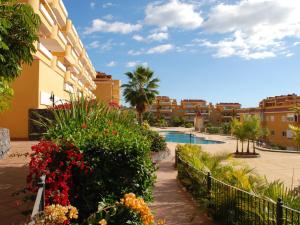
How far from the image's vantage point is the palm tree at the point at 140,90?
3484cm

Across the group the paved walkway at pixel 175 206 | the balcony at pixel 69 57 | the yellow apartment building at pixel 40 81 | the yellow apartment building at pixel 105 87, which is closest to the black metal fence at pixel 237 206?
the paved walkway at pixel 175 206

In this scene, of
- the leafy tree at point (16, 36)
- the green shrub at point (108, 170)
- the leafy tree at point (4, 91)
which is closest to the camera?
the green shrub at point (108, 170)

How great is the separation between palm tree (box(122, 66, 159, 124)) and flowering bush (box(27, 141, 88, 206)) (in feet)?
96.3

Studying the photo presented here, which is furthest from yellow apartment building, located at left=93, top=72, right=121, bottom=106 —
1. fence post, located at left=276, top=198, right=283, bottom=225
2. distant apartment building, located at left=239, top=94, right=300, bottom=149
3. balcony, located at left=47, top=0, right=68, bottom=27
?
fence post, located at left=276, top=198, right=283, bottom=225

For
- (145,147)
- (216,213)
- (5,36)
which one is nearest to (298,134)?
(216,213)

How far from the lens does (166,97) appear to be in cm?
11012

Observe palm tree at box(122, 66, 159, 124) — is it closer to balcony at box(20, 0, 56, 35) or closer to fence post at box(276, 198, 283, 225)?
balcony at box(20, 0, 56, 35)

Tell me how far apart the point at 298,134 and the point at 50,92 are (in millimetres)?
16061

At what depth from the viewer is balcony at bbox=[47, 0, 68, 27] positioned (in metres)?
25.7

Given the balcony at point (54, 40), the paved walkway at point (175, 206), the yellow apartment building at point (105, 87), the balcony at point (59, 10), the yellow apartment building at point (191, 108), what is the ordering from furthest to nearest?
the yellow apartment building at point (191, 108) < the yellow apartment building at point (105, 87) < the balcony at point (59, 10) < the balcony at point (54, 40) < the paved walkway at point (175, 206)

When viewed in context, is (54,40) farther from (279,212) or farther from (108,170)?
(279,212)

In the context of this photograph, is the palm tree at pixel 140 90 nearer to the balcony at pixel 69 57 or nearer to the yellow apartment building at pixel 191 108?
the balcony at pixel 69 57

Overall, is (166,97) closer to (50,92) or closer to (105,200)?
(50,92)

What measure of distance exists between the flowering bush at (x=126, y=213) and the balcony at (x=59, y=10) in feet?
75.3
